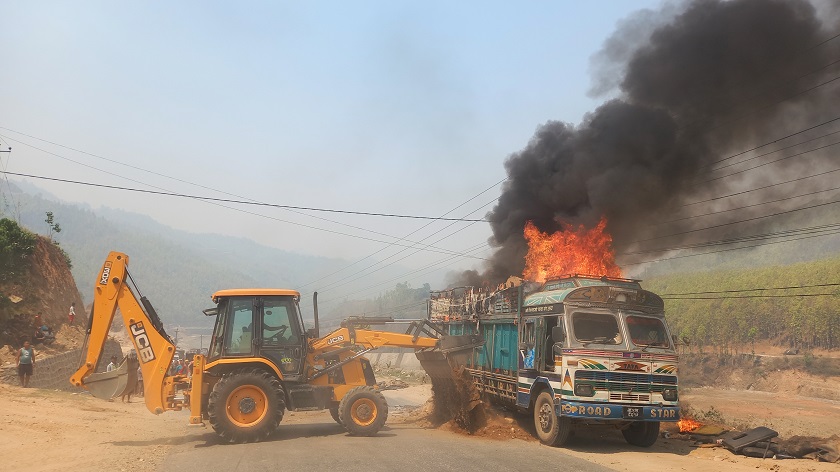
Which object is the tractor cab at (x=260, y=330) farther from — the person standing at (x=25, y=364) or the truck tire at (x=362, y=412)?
the person standing at (x=25, y=364)

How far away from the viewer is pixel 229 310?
13.9m

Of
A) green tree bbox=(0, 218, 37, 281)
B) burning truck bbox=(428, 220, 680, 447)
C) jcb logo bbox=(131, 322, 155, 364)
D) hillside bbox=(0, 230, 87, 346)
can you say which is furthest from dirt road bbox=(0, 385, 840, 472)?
green tree bbox=(0, 218, 37, 281)

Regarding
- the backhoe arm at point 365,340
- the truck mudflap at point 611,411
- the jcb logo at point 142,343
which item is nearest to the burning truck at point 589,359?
the truck mudflap at point 611,411

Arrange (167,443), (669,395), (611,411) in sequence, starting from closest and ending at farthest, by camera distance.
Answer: (611,411), (669,395), (167,443)

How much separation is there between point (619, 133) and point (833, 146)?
626 centimetres

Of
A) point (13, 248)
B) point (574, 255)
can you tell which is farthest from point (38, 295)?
point (574, 255)

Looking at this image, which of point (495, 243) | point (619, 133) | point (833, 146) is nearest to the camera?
point (833, 146)

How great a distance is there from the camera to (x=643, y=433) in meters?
13.0

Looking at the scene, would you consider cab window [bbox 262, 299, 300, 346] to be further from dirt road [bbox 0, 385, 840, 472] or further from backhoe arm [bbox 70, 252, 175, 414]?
dirt road [bbox 0, 385, 840, 472]

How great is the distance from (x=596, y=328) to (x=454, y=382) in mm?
4572

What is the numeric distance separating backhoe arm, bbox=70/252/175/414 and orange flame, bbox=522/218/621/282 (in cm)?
1049

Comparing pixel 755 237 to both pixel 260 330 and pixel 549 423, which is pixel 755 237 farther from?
pixel 260 330

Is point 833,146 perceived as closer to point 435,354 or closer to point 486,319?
point 486,319

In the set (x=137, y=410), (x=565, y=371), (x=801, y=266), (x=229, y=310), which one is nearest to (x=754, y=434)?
(x=565, y=371)
